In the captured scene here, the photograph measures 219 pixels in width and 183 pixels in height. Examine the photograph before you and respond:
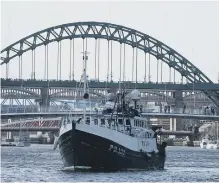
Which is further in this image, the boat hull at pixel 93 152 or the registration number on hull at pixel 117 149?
the registration number on hull at pixel 117 149

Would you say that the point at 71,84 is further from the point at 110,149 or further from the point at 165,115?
the point at 110,149

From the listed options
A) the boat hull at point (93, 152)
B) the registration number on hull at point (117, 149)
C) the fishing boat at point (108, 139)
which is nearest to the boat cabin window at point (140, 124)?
the fishing boat at point (108, 139)

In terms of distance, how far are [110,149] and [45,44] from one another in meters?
119

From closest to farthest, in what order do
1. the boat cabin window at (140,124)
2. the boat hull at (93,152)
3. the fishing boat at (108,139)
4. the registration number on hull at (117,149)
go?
the boat hull at (93,152) < the fishing boat at (108,139) < the registration number on hull at (117,149) < the boat cabin window at (140,124)

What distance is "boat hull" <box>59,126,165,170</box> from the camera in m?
81.3

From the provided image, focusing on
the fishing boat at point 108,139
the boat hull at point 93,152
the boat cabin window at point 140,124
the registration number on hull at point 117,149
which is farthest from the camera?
the boat cabin window at point 140,124

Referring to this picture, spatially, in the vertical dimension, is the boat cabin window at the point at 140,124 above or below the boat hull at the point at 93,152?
above

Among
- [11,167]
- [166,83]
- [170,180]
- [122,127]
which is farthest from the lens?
[166,83]

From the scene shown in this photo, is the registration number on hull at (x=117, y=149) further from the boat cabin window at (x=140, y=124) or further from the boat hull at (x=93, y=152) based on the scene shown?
the boat cabin window at (x=140, y=124)

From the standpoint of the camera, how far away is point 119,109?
87.4 m

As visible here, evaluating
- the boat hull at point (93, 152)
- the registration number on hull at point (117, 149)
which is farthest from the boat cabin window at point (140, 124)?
the registration number on hull at point (117, 149)

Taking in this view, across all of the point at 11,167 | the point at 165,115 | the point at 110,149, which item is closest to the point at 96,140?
the point at 110,149

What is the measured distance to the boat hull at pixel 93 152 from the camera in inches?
3201

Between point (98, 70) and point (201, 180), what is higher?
point (98, 70)
